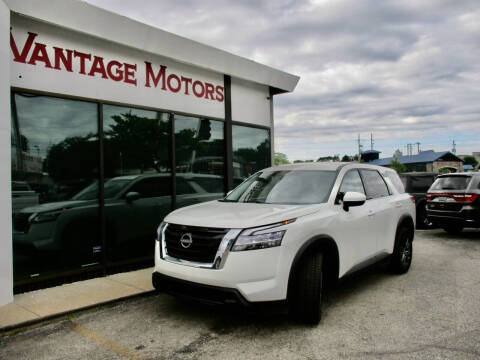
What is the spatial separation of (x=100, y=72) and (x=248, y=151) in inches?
166

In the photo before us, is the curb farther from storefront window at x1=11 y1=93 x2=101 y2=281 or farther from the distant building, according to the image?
the distant building

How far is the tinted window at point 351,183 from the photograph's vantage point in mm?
4904

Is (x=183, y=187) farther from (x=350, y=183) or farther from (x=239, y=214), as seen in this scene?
(x=239, y=214)

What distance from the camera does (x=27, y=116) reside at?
541 centimetres

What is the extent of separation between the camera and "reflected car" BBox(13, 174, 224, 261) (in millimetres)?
5449

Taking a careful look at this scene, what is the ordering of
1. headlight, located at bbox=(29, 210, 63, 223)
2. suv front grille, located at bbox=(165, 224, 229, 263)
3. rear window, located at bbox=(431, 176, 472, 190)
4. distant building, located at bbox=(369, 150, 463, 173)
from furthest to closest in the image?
distant building, located at bbox=(369, 150, 463, 173)
rear window, located at bbox=(431, 176, 472, 190)
headlight, located at bbox=(29, 210, 63, 223)
suv front grille, located at bbox=(165, 224, 229, 263)

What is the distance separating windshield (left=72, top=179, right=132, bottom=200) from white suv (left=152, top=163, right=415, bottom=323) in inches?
87.7

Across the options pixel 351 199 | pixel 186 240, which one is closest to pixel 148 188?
pixel 186 240

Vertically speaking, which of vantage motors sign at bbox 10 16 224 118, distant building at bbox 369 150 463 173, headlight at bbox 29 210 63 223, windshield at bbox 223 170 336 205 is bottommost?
headlight at bbox 29 210 63 223

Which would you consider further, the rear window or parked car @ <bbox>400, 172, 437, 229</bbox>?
parked car @ <bbox>400, 172, 437, 229</bbox>

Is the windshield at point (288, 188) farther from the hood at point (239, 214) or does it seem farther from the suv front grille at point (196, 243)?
the suv front grille at point (196, 243)

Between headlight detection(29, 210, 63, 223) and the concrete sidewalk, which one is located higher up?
headlight detection(29, 210, 63, 223)

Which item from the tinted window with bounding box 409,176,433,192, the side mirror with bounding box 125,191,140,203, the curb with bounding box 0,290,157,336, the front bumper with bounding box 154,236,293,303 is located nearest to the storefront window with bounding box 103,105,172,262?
the side mirror with bounding box 125,191,140,203

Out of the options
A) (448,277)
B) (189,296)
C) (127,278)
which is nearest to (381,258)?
(448,277)
